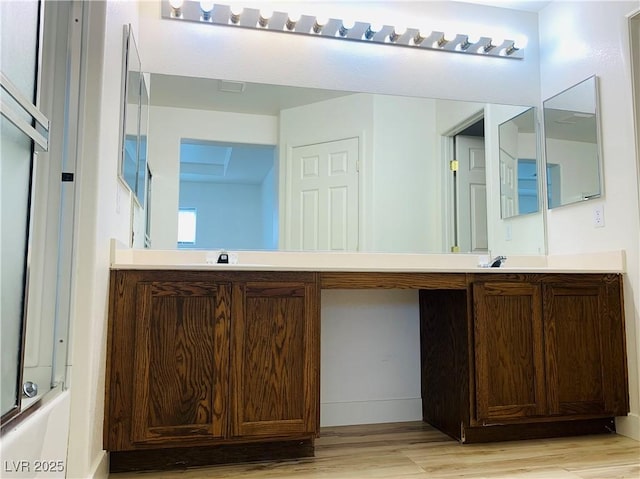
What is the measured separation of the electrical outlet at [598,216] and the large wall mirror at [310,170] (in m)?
0.39

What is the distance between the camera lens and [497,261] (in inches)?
98.5

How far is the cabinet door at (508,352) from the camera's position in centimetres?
208

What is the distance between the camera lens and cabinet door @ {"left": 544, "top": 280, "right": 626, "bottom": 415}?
2160 millimetres

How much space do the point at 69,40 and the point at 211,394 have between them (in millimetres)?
1366

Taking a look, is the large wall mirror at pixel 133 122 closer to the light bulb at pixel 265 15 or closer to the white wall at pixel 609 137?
the light bulb at pixel 265 15

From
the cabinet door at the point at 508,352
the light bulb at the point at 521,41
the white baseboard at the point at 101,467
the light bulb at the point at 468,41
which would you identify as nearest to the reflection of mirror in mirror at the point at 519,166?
the light bulb at the point at 521,41

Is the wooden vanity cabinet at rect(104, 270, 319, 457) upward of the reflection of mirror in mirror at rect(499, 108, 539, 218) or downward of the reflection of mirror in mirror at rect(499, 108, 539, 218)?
downward

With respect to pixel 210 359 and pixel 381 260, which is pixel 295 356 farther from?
pixel 381 260

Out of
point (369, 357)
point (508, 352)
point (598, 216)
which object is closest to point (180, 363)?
point (369, 357)

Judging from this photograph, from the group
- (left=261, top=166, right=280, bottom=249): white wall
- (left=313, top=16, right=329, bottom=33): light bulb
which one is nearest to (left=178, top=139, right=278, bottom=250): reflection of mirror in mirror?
(left=261, top=166, right=280, bottom=249): white wall

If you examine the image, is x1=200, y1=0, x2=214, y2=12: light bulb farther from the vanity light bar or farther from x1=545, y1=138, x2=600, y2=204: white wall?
x1=545, y1=138, x2=600, y2=204: white wall

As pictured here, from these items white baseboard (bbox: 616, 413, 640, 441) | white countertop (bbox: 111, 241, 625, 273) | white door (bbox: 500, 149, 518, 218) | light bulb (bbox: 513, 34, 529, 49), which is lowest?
white baseboard (bbox: 616, 413, 640, 441)

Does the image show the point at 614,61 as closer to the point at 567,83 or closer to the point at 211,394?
the point at 567,83

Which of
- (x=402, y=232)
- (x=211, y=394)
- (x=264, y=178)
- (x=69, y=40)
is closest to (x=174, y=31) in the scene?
(x=264, y=178)
